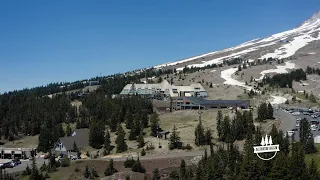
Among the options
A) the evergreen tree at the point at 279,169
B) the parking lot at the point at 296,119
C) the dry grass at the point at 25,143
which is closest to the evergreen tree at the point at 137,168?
the evergreen tree at the point at 279,169

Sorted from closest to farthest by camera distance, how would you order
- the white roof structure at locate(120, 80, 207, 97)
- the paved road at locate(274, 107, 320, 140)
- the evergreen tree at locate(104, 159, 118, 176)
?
1. the evergreen tree at locate(104, 159, 118, 176)
2. the paved road at locate(274, 107, 320, 140)
3. the white roof structure at locate(120, 80, 207, 97)

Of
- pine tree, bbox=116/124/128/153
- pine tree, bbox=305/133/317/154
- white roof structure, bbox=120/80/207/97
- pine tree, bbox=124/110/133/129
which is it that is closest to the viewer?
pine tree, bbox=305/133/317/154

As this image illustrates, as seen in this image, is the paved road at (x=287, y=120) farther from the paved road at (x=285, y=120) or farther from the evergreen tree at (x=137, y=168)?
the evergreen tree at (x=137, y=168)

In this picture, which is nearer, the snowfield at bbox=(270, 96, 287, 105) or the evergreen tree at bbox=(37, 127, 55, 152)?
the evergreen tree at bbox=(37, 127, 55, 152)

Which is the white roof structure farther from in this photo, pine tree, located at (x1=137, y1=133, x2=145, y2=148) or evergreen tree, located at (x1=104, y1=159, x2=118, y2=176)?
evergreen tree, located at (x1=104, y1=159, x2=118, y2=176)

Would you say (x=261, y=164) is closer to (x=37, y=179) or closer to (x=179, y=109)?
(x=37, y=179)

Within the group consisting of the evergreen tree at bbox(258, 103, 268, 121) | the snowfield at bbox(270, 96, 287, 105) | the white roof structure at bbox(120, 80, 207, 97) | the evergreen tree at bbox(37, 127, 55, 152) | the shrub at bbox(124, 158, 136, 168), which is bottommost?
the shrub at bbox(124, 158, 136, 168)

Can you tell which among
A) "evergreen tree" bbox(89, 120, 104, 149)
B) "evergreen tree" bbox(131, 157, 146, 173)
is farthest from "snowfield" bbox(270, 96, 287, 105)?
"evergreen tree" bbox(131, 157, 146, 173)

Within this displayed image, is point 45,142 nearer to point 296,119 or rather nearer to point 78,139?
point 78,139

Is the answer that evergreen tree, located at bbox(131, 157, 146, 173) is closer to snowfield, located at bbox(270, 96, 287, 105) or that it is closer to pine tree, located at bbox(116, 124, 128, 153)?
pine tree, located at bbox(116, 124, 128, 153)

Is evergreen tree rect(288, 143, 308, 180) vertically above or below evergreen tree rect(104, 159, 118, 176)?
above
